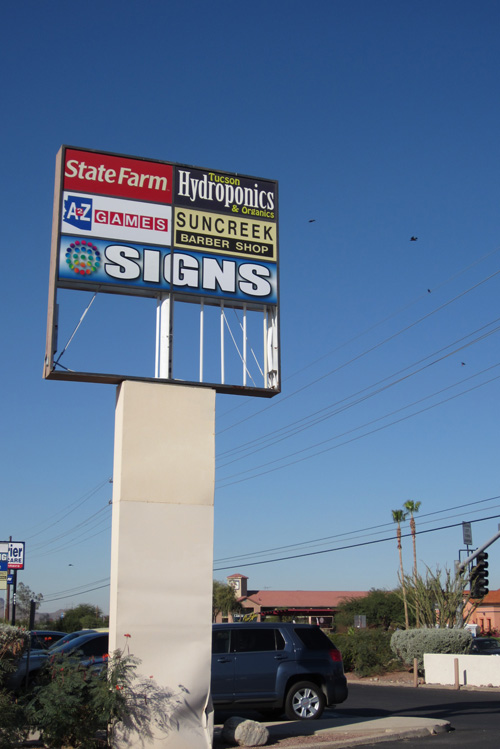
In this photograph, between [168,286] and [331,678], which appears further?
[331,678]

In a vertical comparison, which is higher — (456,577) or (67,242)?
(67,242)

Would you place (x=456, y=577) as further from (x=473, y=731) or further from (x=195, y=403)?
(x=195, y=403)

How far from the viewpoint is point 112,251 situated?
12102 mm

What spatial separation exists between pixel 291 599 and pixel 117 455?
82.9 meters

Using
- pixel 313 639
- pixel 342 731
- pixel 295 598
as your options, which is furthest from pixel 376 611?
pixel 342 731

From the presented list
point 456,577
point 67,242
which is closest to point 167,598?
point 67,242

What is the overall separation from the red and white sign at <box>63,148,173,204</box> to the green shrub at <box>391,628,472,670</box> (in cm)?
2235

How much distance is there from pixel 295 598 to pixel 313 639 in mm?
78940

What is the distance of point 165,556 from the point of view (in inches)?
431

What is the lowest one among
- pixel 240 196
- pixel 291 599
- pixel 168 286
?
pixel 291 599

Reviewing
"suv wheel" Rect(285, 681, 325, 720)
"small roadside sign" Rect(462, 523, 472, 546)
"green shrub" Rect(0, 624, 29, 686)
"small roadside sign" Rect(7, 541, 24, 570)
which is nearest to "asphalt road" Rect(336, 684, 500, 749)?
"suv wheel" Rect(285, 681, 325, 720)

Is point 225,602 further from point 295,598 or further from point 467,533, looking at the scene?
point 467,533

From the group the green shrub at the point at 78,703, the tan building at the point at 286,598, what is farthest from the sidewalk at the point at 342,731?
the tan building at the point at 286,598

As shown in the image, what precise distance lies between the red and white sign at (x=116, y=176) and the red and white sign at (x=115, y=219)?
0.44ft
